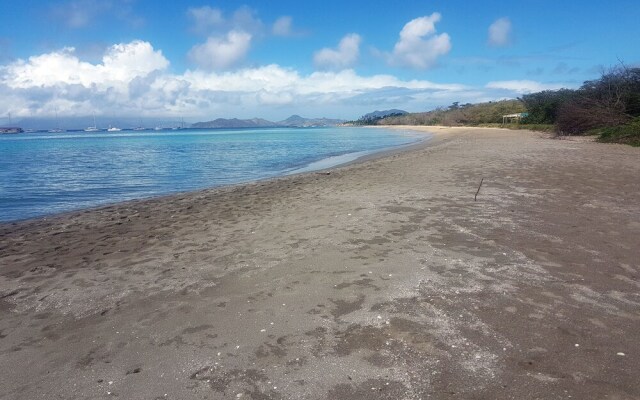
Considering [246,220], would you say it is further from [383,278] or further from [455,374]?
[455,374]

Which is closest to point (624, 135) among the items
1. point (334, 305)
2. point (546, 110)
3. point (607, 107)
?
point (607, 107)

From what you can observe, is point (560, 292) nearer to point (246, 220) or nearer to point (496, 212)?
point (496, 212)

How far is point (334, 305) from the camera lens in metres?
4.97

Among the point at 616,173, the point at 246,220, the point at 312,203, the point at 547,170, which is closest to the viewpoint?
the point at 246,220

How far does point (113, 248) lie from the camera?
317 inches

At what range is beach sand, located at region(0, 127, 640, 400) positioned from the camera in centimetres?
357

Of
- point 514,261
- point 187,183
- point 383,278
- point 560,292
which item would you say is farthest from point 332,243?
point 187,183

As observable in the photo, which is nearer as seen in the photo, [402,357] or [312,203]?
[402,357]

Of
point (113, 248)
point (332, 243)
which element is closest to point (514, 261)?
point (332, 243)

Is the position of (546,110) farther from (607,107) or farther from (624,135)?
(624,135)

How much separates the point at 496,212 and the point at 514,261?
11.3ft

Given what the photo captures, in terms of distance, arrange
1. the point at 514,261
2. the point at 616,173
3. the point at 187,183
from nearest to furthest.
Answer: the point at 514,261, the point at 616,173, the point at 187,183

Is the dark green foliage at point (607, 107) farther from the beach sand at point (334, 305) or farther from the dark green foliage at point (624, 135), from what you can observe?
the beach sand at point (334, 305)

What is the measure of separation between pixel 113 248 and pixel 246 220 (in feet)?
9.62
